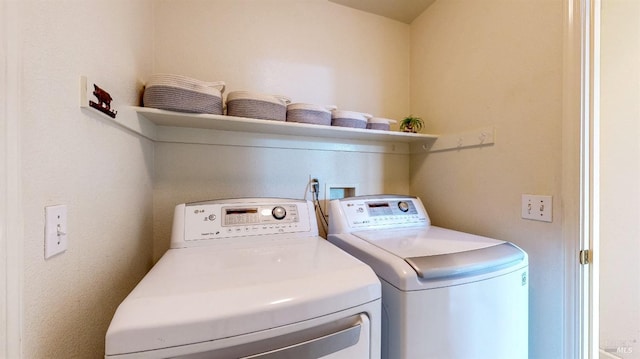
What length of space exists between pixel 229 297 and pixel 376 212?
0.96 meters

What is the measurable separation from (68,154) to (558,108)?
1.67 metres

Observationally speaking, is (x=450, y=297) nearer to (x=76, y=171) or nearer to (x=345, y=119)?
(x=345, y=119)

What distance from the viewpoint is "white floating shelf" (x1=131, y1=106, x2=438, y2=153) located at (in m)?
1.15

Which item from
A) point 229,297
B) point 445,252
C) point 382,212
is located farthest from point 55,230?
point 382,212

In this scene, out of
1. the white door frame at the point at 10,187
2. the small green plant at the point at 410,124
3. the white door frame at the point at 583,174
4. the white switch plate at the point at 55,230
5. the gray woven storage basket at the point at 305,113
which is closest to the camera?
the white door frame at the point at 10,187

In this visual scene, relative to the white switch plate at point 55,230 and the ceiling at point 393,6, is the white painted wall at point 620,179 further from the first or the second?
the white switch plate at point 55,230

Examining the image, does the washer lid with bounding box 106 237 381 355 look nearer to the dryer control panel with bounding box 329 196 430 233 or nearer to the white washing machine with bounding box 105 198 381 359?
the white washing machine with bounding box 105 198 381 359

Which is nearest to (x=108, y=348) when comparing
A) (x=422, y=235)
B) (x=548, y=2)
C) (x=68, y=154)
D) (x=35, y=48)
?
(x=68, y=154)

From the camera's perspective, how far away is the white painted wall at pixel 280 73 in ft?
4.41

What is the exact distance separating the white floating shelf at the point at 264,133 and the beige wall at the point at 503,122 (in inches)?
10.6

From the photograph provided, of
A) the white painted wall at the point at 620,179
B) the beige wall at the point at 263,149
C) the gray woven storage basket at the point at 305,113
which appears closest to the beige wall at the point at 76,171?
the beige wall at the point at 263,149

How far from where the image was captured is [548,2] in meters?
1.07

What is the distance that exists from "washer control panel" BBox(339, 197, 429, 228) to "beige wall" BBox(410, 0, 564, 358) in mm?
245

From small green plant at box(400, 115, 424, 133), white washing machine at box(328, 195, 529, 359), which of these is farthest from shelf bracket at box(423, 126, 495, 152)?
white washing machine at box(328, 195, 529, 359)
